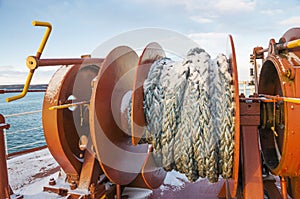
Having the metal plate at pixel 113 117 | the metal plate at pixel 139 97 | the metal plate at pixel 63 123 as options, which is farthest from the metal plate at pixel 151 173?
the metal plate at pixel 63 123

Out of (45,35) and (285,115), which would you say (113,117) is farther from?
(285,115)

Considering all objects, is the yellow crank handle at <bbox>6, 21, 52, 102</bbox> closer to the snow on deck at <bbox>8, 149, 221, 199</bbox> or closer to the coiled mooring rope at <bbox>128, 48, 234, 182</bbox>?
the coiled mooring rope at <bbox>128, 48, 234, 182</bbox>

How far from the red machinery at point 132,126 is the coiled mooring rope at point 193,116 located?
0.29 feet

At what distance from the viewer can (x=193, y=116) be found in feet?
5.42

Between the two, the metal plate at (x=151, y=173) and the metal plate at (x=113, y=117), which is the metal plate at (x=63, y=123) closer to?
the metal plate at (x=113, y=117)

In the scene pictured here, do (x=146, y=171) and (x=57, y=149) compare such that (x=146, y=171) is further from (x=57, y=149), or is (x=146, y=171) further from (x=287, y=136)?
(x=287, y=136)

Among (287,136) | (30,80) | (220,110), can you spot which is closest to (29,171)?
(30,80)

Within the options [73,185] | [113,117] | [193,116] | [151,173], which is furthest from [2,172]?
[193,116]

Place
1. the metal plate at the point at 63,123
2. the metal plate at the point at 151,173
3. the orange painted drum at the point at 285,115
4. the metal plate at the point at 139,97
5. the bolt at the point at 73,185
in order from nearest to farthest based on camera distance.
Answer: the orange painted drum at the point at 285,115 → the metal plate at the point at 139,97 → the metal plate at the point at 151,173 → the metal plate at the point at 63,123 → the bolt at the point at 73,185

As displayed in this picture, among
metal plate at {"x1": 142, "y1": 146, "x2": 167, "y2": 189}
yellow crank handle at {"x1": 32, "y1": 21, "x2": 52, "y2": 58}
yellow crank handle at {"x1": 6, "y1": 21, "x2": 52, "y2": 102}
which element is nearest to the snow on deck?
metal plate at {"x1": 142, "y1": 146, "x2": 167, "y2": 189}

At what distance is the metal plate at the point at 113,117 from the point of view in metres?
1.94

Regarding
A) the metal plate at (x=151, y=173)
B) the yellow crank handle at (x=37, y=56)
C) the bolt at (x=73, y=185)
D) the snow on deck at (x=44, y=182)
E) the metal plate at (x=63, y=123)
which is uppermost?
the yellow crank handle at (x=37, y=56)

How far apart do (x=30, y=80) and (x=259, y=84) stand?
1.99 m

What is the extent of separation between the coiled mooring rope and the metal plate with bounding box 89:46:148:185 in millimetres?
371
